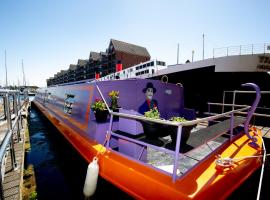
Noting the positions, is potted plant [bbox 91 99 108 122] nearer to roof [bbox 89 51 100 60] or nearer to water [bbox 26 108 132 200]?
water [bbox 26 108 132 200]

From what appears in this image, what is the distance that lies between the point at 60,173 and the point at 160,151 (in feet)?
13.8

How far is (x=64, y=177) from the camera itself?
20.2ft

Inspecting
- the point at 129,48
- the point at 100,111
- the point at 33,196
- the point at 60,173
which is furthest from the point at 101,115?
the point at 129,48

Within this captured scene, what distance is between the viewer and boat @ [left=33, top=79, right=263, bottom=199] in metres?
2.65

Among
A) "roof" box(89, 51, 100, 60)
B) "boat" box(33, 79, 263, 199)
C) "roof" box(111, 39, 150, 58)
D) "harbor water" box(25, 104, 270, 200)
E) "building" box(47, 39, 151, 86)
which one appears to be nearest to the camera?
"boat" box(33, 79, 263, 199)

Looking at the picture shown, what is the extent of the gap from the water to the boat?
0.72m

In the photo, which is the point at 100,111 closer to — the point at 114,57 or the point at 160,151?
the point at 160,151

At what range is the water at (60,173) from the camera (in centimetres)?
435

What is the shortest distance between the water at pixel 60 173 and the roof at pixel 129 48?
57744 mm

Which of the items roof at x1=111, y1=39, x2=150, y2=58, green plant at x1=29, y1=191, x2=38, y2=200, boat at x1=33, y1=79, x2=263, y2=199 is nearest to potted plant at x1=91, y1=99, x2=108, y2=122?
boat at x1=33, y1=79, x2=263, y2=199

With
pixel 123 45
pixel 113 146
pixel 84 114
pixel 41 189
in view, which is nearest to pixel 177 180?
pixel 113 146

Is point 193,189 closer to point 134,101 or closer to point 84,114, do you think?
point 134,101

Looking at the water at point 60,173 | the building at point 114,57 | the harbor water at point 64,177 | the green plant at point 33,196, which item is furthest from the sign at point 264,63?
the building at point 114,57

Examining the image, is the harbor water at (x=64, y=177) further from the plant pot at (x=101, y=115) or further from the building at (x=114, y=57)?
the building at (x=114, y=57)
